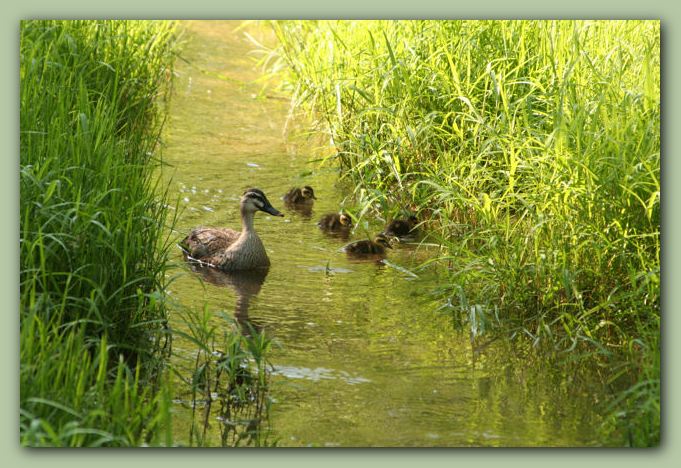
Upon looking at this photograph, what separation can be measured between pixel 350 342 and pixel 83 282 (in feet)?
5.31

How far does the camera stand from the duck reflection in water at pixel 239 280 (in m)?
7.73

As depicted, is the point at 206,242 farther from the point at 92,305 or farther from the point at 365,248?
the point at 92,305

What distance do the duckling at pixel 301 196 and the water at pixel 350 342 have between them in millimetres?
97

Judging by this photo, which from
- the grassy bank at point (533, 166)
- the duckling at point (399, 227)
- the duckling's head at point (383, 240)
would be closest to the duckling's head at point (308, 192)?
the grassy bank at point (533, 166)

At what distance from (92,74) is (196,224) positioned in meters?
1.35

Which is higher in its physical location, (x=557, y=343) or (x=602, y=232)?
(x=602, y=232)

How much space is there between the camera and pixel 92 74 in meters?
8.69

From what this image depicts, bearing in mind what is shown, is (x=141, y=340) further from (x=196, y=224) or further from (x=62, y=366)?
(x=196, y=224)

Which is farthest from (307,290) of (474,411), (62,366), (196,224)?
(62,366)

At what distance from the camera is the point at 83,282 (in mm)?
5852

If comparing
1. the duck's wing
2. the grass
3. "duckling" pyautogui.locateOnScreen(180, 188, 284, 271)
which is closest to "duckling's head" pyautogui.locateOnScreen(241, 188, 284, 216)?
"duckling" pyautogui.locateOnScreen(180, 188, 284, 271)

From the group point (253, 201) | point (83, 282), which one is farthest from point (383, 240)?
point (83, 282)

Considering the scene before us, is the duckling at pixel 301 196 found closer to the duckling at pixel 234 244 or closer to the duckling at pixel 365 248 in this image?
the duckling at pixel 234 244

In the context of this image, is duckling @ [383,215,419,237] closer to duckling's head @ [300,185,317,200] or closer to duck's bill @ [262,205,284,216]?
duck's bill @ [262,205,284,216]
